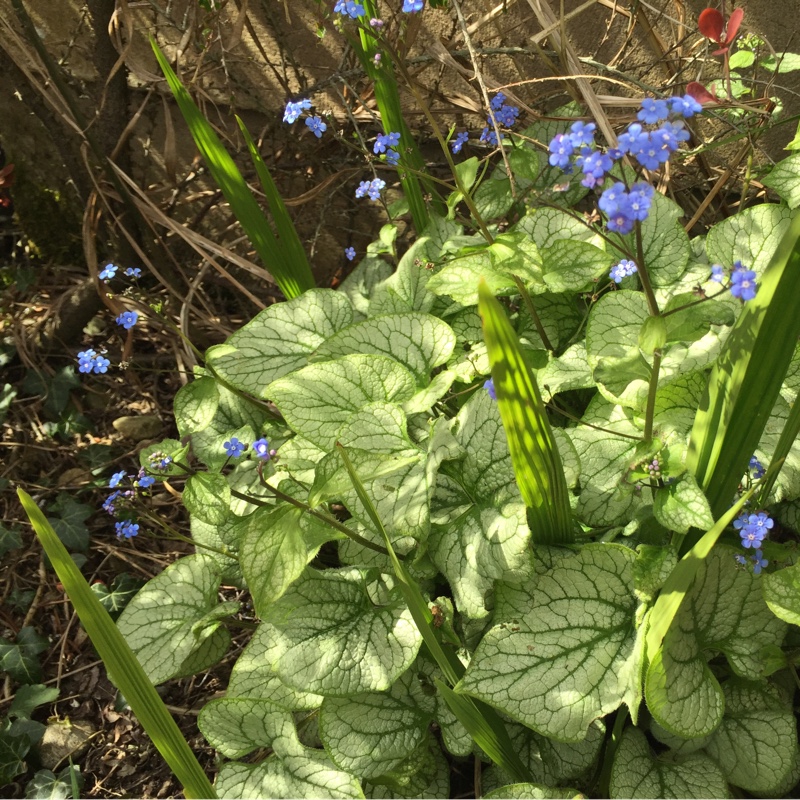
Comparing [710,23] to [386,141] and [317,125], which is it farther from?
[317,125]

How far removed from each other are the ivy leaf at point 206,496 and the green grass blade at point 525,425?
1.86ft

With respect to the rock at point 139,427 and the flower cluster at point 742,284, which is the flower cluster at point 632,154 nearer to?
the flower cluster at point 742,284

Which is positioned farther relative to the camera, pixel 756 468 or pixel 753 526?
pixel 756 468

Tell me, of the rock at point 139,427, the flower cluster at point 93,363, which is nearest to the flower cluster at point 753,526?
the flower cluster at point 93,363

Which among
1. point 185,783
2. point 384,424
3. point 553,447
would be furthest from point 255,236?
point 185,783

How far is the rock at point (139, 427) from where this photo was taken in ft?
7.47

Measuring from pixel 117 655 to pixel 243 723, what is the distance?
1.75 ft

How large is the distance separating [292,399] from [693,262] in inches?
34.6

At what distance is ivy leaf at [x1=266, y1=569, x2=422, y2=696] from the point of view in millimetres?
1333

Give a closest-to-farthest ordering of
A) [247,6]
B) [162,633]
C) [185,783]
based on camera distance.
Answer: [185,783]
[162,633]
[247,6]

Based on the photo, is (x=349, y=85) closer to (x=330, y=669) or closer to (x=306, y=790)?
(x=330, y=669)

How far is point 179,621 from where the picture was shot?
1616mm

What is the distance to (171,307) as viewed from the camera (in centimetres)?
240

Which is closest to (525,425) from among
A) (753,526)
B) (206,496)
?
(753,526)
